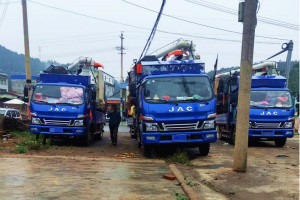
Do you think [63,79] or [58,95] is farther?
[63,79]

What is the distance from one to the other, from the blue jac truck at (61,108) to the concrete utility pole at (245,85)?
6.00 meters

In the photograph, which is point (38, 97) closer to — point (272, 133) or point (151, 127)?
point (151, 127)

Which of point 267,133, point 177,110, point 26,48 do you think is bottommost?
point 267,133

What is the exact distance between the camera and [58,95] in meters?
11.0

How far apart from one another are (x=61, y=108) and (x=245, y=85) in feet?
21.2

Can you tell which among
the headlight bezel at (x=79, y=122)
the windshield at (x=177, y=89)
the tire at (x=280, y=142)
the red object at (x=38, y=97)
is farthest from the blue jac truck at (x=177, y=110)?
the tire at (x=280, y=142)

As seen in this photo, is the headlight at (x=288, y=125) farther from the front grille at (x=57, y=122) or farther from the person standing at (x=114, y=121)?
the front grille at (x=57, y=122)

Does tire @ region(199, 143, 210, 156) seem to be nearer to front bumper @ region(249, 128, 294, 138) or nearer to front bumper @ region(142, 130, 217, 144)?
front bumper @ region(142, 130, 217, 144)

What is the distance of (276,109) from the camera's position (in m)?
11.4

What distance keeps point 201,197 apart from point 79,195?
1.87 m

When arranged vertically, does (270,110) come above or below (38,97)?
below

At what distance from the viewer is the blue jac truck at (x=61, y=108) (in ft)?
34.8

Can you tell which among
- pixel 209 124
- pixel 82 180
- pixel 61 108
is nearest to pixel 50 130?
pixel 61 108

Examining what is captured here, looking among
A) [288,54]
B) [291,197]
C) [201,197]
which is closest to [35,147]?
[201,197]
